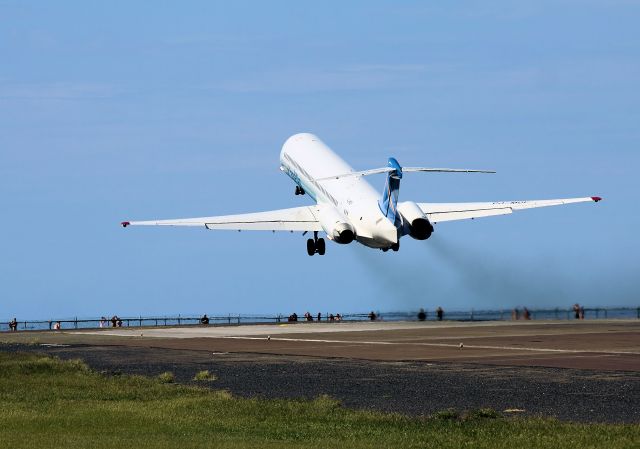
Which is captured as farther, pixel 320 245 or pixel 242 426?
pixel 320 245

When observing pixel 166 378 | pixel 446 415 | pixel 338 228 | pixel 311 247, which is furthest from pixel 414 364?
pixel 311 247

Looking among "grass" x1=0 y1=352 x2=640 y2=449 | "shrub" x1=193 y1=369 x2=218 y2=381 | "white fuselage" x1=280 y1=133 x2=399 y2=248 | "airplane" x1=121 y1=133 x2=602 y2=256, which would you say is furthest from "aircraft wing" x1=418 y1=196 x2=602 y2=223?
"grass" x1=0 y1=352 x2=640 y2=449

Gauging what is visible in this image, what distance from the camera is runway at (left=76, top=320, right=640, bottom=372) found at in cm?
4041

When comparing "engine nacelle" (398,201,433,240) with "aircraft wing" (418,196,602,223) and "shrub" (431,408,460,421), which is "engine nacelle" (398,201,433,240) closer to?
"aircraft wing" (418,196,602,223)

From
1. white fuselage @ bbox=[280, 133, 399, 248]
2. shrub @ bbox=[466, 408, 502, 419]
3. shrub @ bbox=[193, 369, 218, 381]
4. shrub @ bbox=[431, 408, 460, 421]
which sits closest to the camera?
shrub @ bbox=[466, 408, 502, 419]

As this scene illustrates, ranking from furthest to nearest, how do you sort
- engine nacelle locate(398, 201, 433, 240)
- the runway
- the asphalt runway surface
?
engine nacelle locate(398, 201, 433, 240), the runway, the asphalt runway surface

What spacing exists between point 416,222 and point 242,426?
4395 centimetres

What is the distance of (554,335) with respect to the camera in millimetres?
55188

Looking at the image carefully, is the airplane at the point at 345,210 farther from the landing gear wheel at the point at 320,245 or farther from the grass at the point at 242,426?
the grass at the point at 242,426

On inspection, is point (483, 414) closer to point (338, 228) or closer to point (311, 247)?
point (338, 228)

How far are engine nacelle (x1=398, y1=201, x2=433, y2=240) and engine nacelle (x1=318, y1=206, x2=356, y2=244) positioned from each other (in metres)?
4.27

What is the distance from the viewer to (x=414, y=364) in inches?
1518

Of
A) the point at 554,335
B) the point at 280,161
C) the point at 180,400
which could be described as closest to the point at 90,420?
the point at 180,400

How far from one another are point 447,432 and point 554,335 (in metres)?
34.8
